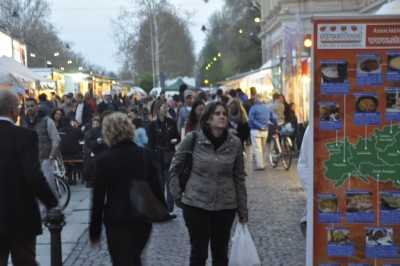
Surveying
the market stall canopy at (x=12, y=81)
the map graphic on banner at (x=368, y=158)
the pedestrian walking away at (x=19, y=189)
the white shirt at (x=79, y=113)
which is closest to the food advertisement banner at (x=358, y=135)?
the map graphic on banner at (x=368, y=158)

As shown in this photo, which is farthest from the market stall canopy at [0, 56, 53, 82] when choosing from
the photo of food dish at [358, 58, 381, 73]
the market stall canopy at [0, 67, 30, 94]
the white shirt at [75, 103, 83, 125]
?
the photo of food dish at [358, 58, 381, 73]

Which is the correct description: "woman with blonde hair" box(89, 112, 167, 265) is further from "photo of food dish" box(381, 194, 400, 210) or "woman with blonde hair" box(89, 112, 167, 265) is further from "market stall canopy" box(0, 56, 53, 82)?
"market stall canopy" box(0, 56, 53, 82)

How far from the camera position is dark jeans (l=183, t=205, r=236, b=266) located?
250 inches

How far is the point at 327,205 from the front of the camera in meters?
5.85

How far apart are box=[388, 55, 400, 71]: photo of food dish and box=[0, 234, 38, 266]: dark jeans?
2.97 metres

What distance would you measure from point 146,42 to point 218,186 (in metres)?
84.2

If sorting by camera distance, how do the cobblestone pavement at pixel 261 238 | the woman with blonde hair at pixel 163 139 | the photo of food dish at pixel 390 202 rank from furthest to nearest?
the woman with blonde hair at pixel 163 139 < the cobblestone pavement at pixel 261 238 < the photo of food dish at pixel 390 202

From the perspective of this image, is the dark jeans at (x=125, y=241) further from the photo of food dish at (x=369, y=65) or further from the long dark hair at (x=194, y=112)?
the long dark hair at (x=194, y=112)

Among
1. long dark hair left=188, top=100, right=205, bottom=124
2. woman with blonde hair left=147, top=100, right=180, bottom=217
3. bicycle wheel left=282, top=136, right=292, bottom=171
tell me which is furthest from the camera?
bicycle wheel left=282, top=136, right=292, bottom=171

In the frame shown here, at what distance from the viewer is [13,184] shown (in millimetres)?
5602

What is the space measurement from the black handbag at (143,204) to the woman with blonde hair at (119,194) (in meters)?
0.05

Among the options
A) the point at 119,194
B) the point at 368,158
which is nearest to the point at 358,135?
the point at 368,158

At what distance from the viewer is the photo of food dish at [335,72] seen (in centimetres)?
569

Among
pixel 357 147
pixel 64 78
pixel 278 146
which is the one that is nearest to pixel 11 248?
pixel 357 147
